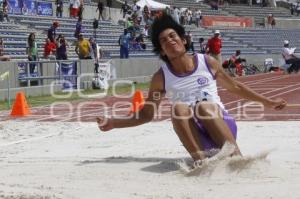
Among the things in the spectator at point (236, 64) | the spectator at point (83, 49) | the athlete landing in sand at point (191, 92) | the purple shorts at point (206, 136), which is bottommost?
the spectator at point (236, 64)

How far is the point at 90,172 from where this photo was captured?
248 inches

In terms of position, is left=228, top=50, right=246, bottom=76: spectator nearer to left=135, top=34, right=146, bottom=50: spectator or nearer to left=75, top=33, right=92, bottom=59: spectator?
left=135, top=34, right=146, bottom=50: spectator

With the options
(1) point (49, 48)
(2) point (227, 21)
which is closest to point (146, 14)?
(2) point (227, 21)

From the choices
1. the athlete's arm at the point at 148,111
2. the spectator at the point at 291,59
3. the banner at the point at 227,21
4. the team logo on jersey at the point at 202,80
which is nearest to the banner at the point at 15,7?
the spectator at the point at 291,59

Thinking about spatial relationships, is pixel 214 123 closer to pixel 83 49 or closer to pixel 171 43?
pixel 171 43

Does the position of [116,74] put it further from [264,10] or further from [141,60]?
[264,10]

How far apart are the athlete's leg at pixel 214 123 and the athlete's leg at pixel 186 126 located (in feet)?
0.30

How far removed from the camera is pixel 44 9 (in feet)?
100.0

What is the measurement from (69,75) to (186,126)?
15569 mm

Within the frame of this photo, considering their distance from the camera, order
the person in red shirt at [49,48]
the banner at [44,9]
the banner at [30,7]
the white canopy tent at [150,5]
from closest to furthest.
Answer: the person in red shirt at [49,48] → the banner at [30,7] → the banner at [44,9] → the white canopy tent at [150,5]

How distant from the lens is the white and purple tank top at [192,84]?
6254 millimetres

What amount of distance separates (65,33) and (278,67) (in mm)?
Answer: 15365

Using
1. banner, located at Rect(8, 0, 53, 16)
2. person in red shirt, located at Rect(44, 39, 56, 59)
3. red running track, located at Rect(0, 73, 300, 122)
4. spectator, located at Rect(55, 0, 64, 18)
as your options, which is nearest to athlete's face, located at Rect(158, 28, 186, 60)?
red running track, located at Rect(0, 73, 300, 122)

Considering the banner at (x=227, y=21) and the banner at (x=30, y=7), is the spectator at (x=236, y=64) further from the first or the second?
the banner at (x=227, y=21)
